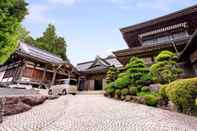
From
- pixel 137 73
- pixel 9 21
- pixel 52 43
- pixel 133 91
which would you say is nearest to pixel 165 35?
pixel 137 73

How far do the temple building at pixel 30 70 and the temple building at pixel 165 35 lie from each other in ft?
30.4

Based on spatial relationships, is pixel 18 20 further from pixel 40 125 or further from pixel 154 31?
pixel 154 31

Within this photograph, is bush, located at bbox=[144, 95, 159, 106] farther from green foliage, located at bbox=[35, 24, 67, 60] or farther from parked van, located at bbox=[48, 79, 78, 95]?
green foliage, located at bbox=[35, 24, 67, 60]

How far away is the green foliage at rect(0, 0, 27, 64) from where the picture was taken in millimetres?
7922

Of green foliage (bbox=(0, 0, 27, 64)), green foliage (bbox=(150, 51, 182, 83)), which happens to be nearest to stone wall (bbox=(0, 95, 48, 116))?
green foliage (bbox=(0, 0, 27, 64))

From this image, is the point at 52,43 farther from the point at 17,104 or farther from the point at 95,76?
the point at 17,104

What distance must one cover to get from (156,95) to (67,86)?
10.9 meters

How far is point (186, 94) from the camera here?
5.96m

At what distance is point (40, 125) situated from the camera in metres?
5.27

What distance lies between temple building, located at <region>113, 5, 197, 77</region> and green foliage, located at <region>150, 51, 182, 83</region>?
1746 mm

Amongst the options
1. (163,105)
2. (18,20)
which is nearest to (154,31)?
(163,105)

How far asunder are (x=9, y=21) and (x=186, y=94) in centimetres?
939

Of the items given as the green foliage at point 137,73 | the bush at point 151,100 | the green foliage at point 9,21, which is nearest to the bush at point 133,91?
the green foliage at point 137,73

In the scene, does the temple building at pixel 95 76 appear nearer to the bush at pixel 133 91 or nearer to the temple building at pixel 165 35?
the temple building at pixel 165 35
